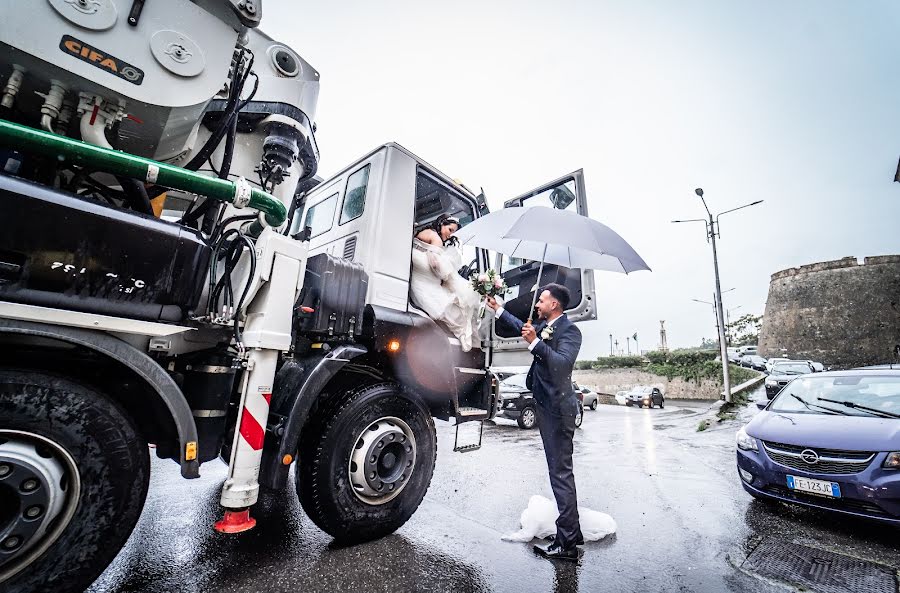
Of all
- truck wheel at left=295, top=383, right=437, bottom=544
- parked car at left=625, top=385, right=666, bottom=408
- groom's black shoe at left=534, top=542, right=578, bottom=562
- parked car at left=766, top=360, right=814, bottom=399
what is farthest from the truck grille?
parked car at left=625, top=385, right=666, bottom=408

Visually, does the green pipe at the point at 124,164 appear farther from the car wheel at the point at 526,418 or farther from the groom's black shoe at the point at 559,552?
the car wheel at the point at 526,418

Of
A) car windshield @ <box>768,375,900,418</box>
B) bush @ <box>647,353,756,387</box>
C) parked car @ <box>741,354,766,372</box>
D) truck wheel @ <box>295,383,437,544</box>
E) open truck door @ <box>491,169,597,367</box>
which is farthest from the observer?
parked car @ <box>741,354,766,372</box>

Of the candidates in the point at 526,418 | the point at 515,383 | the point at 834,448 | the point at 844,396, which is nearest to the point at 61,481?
the point at 834,448

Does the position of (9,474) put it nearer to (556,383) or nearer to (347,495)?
(347,495)

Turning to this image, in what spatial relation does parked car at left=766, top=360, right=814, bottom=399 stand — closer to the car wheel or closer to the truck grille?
the car wheel

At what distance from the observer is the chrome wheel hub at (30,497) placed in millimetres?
1473

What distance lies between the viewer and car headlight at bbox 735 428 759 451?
13.5 feet

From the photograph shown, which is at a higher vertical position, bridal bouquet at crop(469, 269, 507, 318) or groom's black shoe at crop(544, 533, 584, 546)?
bridal bouquet at crop(469, 269, 507, 318)

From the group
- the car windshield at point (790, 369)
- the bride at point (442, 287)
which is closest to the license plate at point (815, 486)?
the bride at point (442, 287)

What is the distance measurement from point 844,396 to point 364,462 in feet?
17.4

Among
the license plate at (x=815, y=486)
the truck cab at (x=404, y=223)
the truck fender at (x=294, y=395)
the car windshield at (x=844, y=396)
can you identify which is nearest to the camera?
the truck fender at (x=294, y=395)

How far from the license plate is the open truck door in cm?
230

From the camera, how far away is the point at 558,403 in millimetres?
3008

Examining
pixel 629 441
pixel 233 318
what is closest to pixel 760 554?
pixel 233 318
